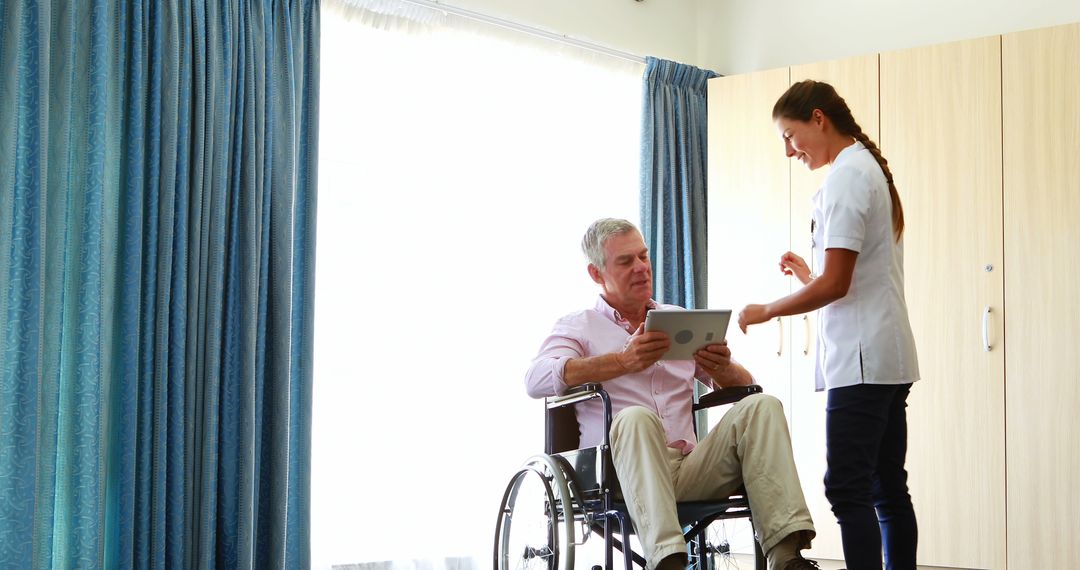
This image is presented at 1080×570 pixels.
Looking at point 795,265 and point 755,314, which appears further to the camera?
point 795,265

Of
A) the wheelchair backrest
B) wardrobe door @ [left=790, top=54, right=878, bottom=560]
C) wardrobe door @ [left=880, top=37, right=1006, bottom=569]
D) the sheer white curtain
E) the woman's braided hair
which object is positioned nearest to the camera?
the woman's braided hair

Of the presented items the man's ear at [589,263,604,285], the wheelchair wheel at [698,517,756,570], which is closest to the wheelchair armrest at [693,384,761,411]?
the man's ear at [589,263,604,285]

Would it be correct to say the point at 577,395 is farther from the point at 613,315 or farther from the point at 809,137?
the point at 809,137

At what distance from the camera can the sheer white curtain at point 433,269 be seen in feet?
11.1

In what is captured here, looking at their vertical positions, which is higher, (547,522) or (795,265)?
(795,265)

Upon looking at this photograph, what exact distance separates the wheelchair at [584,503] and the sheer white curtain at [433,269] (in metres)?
0.74

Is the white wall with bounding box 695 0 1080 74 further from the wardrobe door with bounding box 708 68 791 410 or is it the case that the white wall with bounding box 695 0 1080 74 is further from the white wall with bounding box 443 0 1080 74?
the wardrobe door with bounding box 708 68 791 410

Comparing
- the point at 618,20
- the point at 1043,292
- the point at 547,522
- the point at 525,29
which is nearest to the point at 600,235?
the point at 547,522

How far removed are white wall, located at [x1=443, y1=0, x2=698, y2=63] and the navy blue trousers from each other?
216 cm

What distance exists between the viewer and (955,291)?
3670 millimetres

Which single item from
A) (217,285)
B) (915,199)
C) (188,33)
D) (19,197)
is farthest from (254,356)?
(915,199)

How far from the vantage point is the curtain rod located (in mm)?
3637

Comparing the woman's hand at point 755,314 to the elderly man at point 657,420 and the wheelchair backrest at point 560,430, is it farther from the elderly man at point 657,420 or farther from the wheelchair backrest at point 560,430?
the wheelchair backrest at point 560,430

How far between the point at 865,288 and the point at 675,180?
2.18 metres
